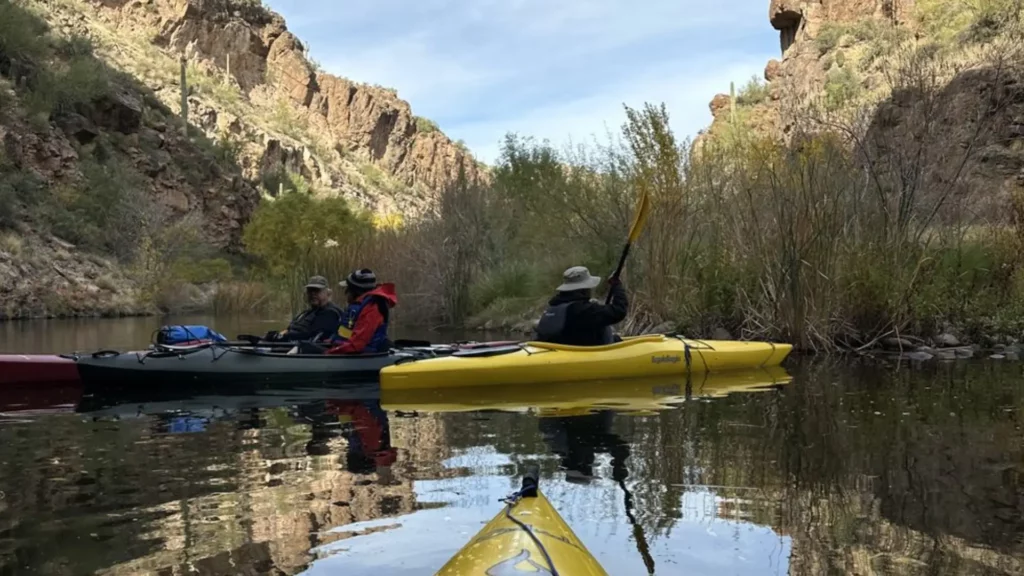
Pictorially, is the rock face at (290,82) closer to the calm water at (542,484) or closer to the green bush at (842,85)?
→ the green bush at (842,85)

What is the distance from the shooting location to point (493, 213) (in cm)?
1861

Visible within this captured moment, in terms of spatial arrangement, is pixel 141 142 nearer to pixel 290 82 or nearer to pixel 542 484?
pixel 290 82

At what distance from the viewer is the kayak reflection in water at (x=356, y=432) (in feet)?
16.4

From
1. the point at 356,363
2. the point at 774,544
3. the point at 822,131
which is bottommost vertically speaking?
the point at 774,544

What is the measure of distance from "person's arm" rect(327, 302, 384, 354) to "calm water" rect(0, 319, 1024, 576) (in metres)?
1.09

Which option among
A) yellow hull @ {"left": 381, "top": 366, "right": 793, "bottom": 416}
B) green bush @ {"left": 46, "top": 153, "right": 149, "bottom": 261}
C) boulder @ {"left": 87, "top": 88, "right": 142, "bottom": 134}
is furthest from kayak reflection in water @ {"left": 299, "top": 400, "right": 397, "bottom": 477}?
boulder @ {"left": 87, "top": 88, "right": 142, "bottom": 134}

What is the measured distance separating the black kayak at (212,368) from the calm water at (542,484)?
2.51ft

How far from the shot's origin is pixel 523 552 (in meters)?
2.42

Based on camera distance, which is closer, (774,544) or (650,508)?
(774,544)

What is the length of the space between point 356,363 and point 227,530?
16.1ft

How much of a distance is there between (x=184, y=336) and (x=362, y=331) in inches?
78.6

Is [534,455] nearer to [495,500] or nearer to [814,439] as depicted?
[495,500]

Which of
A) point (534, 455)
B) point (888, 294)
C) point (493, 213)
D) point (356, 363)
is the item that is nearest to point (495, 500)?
point (534, 455)

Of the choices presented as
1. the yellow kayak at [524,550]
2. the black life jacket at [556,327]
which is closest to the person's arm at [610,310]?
the black life jacket at [556,327]
